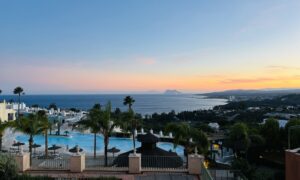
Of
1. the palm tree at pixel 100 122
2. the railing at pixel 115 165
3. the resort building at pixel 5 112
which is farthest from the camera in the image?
the resort building at pixel 5 112

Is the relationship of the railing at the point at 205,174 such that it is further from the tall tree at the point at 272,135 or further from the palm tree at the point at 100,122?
the tall tree at the point at 272,135

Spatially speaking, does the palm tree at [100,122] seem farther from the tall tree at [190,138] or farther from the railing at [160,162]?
the tall tree at [190,138]

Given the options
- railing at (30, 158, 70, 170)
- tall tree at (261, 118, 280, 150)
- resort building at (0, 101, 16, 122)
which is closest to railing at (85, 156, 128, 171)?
railing at (30, 158, 70, 170)

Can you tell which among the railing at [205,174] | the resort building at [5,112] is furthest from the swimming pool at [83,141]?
the railing at [205,174]

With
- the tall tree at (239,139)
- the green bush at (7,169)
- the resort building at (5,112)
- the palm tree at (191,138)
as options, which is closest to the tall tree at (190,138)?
the palm tree at (191,138)

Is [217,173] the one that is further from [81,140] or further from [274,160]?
[81,140]

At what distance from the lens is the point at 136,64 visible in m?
46.2

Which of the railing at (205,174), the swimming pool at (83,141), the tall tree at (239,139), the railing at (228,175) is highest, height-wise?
the railing at (205,174)

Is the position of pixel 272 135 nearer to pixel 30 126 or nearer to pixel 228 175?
pixel 228 175

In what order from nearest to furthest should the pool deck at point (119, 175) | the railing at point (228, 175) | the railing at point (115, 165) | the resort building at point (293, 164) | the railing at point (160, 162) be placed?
the resort building at point (293, 164)
the pool deck at point (119, 175)
the railing at point (115, 165)
the railing at point (160, 162)
the railing at point (228, 175)

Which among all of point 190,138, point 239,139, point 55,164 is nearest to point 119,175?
point 55,164

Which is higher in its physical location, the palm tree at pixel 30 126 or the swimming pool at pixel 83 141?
the palm tree at pixel 30 126

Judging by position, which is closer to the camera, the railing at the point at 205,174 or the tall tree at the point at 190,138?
the railing at the point at 205,174

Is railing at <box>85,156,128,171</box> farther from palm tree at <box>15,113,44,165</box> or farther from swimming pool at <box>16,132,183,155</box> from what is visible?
swimming pool at <box>16,132,183,155</box>
